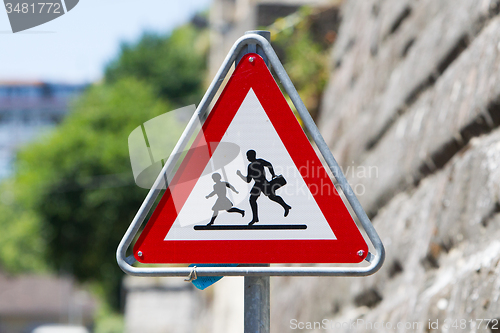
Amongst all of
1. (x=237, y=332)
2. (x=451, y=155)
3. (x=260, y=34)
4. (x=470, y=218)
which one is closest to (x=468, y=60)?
(x=451, y=155)

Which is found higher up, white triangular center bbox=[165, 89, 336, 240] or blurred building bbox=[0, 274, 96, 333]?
blurred building bbox=[0, 274, 96, 333]

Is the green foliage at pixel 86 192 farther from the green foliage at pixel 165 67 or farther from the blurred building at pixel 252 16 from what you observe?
the green foliage at pixel 165 67

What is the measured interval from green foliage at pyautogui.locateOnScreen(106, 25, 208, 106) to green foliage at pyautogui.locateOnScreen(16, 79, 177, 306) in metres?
6.22

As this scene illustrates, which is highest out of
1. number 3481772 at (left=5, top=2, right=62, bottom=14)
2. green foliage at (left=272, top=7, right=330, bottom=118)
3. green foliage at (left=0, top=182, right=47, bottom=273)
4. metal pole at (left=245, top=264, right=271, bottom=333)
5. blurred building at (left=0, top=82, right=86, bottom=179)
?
blurred building at (left=0, top=82, right=86, bottom=179)

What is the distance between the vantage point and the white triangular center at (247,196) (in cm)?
166

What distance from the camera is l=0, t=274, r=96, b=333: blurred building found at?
4456 centimetres

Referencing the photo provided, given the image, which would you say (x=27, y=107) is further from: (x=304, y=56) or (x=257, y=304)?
(x=257, y=304)

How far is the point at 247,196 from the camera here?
168 cm

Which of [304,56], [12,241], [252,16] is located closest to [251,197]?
[304,56]

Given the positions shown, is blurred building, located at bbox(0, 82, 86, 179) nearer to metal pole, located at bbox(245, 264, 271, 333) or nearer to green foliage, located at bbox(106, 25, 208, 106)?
green foliage, located at bbox(106, 25, 208, 106)

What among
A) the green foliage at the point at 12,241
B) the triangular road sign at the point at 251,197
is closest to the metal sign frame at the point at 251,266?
the triangular road sign at the point at 251,197

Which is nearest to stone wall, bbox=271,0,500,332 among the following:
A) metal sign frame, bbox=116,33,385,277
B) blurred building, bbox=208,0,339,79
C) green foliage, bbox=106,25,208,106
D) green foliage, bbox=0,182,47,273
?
metal sign frame, bbox=116,33,385,277

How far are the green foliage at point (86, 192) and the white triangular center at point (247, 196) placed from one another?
722 inches

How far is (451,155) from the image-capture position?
319 cm
